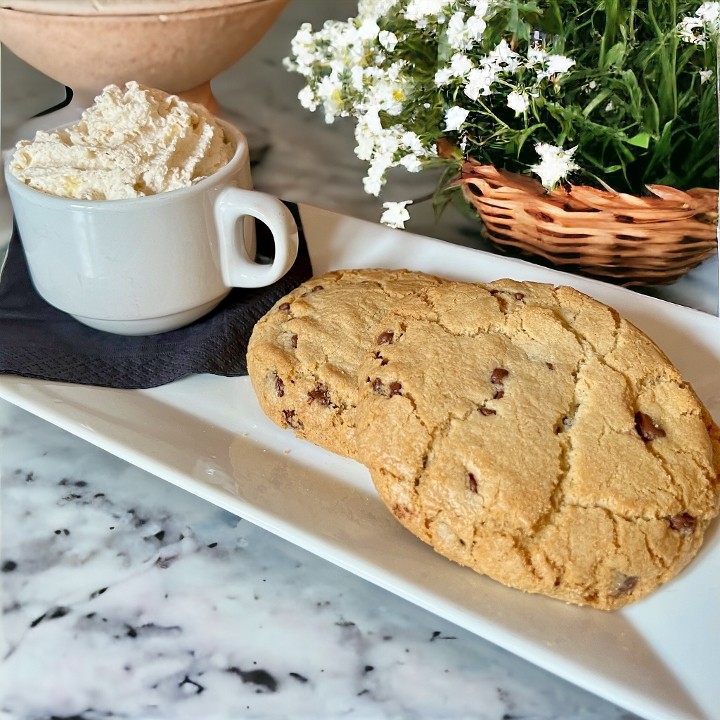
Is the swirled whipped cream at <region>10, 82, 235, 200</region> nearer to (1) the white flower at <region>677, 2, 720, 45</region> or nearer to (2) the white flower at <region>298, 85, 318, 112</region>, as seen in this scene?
(2) the white flower at <region>298, 85, 318, 112</region>

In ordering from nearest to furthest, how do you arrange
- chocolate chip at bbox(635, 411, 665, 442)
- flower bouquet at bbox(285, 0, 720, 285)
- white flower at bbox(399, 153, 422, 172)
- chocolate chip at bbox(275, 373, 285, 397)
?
chocolate chip at bbox(635, 411, 665, 442) → chocolate chip at bbox(275, 373, 285, 397) → flower bouquet at bbox(285, 0, 720, 285) → white flower at bbox(399, 153, 422, 172)

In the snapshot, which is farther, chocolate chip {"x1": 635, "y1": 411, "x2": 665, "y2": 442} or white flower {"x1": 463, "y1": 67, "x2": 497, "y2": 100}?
white flower {"x1": 463, "y1": 67, "x2": 497, "y2": 100}

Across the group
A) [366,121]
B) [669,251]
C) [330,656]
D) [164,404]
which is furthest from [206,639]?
[669,251]

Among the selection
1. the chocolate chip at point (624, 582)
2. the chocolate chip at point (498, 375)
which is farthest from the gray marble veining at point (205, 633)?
the chocolate chip at point (498, 375)

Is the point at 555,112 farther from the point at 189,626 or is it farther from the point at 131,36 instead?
the point at 189,626

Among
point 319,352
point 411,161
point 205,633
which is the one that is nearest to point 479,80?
point 411,161

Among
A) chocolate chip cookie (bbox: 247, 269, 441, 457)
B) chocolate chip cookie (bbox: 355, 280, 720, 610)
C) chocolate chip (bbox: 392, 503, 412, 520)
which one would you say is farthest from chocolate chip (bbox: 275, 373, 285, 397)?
chocolate chip (bbox: 392, 503, 412, 520)

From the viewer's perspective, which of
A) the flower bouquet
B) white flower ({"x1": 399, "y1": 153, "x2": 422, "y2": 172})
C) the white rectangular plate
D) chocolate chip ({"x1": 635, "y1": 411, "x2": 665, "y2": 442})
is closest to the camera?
the white rectangular plate

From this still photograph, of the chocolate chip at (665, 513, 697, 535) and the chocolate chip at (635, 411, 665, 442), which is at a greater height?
the chocolate chip at (635, 411, 665, 442)
